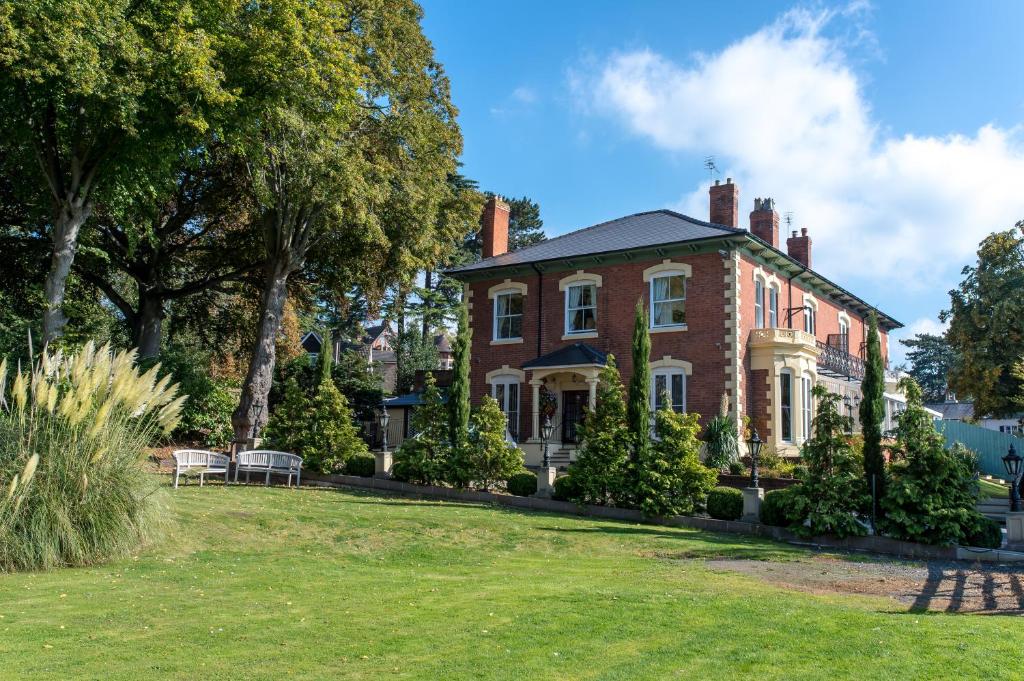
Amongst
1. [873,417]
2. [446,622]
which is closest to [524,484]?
[873,417]

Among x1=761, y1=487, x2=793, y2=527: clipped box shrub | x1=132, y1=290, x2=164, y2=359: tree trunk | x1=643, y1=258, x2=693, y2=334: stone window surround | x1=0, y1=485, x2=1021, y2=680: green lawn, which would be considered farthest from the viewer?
x1=132, y1=290, x2=164, y2=359: tree trunk

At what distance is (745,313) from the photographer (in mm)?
24641

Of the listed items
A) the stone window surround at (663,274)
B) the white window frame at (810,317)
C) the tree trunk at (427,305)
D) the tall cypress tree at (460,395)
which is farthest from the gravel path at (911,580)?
the tree trunk at (427,305)

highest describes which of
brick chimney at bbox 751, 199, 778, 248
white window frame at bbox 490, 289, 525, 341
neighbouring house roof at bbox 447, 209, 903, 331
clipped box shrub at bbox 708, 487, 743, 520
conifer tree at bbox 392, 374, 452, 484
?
brick chimney at bbox 751, 199, 778, 248

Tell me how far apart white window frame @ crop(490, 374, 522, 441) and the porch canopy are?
68 centimetres

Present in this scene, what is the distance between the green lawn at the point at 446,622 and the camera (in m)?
5.61

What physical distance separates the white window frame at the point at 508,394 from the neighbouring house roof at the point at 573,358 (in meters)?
1.39

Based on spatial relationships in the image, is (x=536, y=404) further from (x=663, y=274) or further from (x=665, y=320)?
(x=663, y=274)

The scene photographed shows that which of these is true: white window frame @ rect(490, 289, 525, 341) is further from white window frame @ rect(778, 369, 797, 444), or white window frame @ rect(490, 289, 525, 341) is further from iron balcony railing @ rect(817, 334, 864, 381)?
iron balcony railing @ rect(817, 334, 864, 381)

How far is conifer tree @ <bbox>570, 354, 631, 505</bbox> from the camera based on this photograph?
55.8 feet

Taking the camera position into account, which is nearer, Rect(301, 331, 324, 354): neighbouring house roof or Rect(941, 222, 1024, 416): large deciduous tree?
Rect(941, 222, 1024, 416): large deciduous tree

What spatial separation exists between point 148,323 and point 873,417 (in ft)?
82.9

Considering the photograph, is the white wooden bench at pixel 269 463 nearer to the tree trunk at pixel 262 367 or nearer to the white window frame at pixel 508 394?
the tree trunk at pixel 262 367

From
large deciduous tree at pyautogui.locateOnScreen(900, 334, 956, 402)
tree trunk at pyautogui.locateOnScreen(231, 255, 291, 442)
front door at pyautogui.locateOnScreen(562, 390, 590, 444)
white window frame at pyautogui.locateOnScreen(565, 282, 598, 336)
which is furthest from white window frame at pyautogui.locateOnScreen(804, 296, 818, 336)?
large deciduous tree at pyautogui.locateOnScreen(900, 334, 956, 402)
